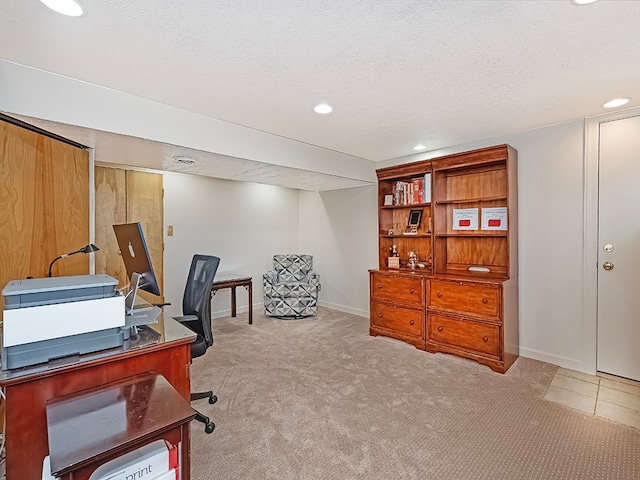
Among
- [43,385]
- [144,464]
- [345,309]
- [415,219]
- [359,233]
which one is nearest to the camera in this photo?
[144,464]

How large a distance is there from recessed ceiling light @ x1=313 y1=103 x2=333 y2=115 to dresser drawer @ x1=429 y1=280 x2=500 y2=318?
2.05 metres

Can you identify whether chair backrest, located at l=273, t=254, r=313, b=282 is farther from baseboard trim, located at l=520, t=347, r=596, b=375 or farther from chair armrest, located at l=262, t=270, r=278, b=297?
baseboard trim, located at l=520, t=347, r=596, b=375

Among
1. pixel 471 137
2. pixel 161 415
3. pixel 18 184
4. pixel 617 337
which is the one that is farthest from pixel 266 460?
pixel 471 137

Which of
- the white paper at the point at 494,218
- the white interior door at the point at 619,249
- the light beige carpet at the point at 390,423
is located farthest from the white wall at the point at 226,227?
the white interior door at the point at 619,249

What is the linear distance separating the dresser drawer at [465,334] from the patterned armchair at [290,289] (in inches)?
76.5

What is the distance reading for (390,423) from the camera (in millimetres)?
2178

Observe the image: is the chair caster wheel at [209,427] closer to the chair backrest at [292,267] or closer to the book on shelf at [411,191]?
the chair backrest at [292,267]

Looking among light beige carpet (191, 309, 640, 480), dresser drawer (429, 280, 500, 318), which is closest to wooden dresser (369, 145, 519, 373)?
dresser drawer (429, 280, 500, 318)

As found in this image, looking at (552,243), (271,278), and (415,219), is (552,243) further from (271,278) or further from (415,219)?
(271,278)

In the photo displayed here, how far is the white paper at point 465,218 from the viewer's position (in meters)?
3.63

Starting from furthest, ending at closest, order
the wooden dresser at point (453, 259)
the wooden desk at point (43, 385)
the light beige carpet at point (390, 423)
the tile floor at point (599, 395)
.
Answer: the wooden dresser at point (453, 259), the tile floor at point (599, 395), the light beige carpet at point (390, 423), the wooden desk at point (43, 385)

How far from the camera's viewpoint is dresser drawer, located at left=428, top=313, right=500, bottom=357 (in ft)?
9.92

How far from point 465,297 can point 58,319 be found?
10.3ft

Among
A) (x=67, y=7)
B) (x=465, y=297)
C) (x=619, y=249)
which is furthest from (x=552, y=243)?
(x=67, y=7)
